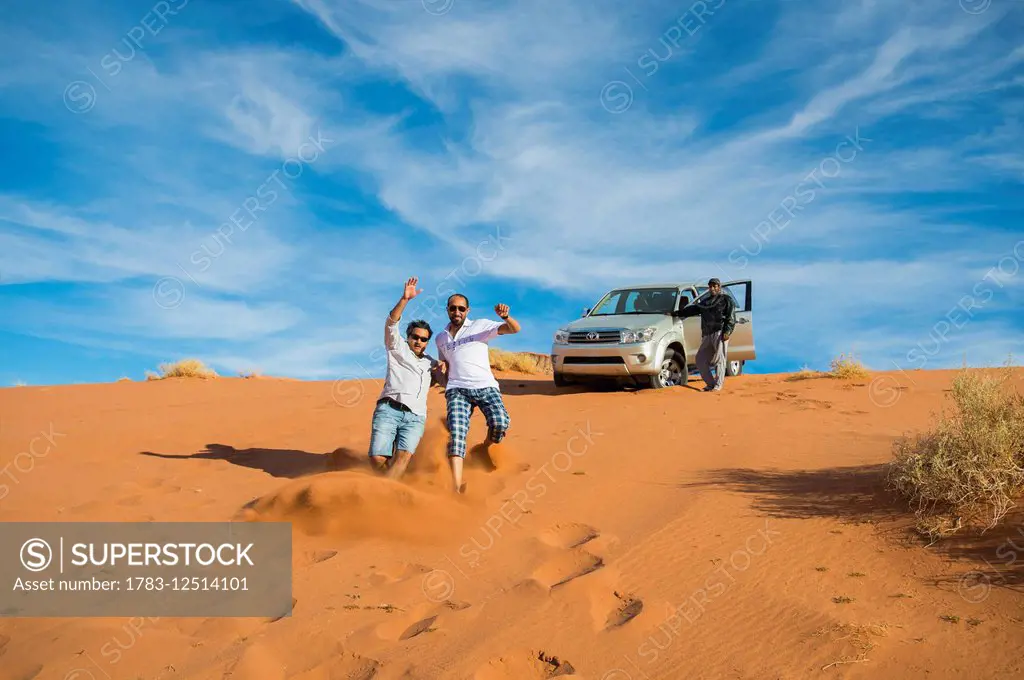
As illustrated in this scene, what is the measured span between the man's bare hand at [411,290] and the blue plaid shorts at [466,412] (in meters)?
1.02

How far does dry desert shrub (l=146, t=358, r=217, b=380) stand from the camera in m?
18.0

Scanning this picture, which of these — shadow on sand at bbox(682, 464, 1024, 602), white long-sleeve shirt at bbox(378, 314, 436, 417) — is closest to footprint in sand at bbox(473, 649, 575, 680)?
shadow on sand at bbox(682, 464, 1024, 602)

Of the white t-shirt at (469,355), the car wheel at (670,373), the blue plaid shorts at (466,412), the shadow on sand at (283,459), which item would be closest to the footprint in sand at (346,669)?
the blue plaid shorts at (466,412)

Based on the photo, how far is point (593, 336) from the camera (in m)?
12.8

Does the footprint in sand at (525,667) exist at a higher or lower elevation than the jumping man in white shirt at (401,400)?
lower

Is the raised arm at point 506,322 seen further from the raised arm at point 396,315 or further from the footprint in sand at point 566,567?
the footprint in sand at point 566,567

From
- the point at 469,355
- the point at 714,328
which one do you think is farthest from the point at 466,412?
the point at 714,328

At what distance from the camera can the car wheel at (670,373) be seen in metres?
12.9

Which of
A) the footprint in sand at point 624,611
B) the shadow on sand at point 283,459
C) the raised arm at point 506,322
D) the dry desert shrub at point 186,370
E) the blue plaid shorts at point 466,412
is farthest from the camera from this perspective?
the dry desert shrub at point 186,370

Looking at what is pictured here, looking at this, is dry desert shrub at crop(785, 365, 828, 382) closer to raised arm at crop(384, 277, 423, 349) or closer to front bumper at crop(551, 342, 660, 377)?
front bumper at crop(551, 342, 660, 377)

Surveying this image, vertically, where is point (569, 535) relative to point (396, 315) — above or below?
below

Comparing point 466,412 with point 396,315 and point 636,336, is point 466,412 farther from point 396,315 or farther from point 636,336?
point 636,336

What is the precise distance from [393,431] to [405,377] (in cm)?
53

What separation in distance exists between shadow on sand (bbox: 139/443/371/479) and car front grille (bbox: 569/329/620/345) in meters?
5.70
